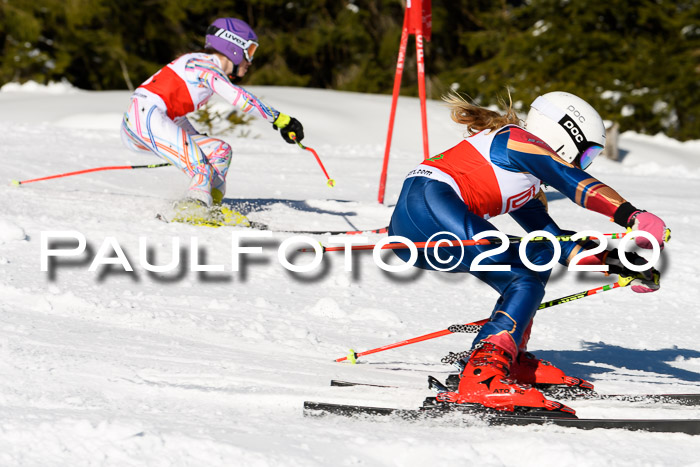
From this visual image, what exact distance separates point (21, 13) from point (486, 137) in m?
21.3

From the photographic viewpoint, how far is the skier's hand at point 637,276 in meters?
3.43

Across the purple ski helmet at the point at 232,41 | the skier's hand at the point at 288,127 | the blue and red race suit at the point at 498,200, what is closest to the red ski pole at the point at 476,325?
the blue and red race suit at the point at 498,200

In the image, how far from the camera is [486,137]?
3746 mm

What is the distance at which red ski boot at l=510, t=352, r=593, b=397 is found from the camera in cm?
378

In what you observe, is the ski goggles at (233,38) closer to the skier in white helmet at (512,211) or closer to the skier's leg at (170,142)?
the skier's leg at (170,142)

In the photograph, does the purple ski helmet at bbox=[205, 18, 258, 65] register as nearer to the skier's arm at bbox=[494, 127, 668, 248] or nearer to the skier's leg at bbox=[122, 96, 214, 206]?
the skier's leg at bbox=[122, 96, 214, 206]

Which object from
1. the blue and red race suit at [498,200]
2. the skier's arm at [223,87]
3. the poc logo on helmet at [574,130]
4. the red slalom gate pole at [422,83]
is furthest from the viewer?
the red slalom gate pole at [422,83]

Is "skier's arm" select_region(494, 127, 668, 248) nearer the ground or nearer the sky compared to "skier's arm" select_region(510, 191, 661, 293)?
nearer the sky

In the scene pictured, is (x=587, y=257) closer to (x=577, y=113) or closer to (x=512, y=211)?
(x=512, y=211)

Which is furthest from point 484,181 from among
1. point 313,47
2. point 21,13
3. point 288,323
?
point 313,47

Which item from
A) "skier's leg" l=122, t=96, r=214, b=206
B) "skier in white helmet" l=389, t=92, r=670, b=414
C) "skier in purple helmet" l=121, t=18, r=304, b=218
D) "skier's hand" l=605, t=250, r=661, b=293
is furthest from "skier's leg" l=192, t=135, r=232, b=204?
"skier's hand" l=605, t=250, r=661, b=293

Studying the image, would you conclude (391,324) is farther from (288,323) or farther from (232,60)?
(232,60)

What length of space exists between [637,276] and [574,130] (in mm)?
655

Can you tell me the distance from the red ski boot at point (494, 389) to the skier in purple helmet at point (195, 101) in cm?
347
